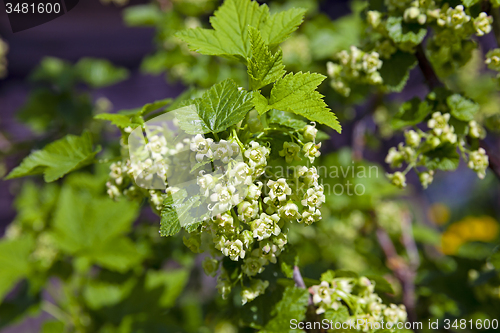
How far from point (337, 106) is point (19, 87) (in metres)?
2.74

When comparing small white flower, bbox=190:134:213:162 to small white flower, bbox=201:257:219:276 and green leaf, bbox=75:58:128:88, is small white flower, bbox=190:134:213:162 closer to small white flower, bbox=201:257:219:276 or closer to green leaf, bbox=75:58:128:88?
small white flower, bbox=201:257:219:276

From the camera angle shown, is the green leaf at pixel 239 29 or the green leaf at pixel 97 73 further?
the green leaf at pixel 97 73

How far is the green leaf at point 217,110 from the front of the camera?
512mm

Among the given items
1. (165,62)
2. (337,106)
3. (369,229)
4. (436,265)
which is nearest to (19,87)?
(165,62)

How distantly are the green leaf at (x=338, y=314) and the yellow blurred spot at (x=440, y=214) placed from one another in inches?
88.0

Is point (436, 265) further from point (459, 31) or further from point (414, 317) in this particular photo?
point (459, 31)

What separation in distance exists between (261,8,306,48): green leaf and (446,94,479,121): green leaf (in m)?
0.36

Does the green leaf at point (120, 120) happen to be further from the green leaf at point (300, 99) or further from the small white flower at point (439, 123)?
the small white flower at point (439, 123)

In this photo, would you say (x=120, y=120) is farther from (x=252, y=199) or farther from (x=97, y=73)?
(x=97, y=73)


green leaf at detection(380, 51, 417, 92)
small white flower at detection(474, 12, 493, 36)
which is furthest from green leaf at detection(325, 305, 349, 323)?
small white flower at detection(474, 12, 493, 36)

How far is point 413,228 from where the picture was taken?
4.85ft

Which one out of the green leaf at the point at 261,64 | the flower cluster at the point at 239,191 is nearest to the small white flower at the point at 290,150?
the flower cluster at the point at 239,191

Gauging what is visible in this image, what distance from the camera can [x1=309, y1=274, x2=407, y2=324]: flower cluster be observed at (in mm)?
620

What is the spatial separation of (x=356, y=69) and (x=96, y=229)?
39.3 inches
